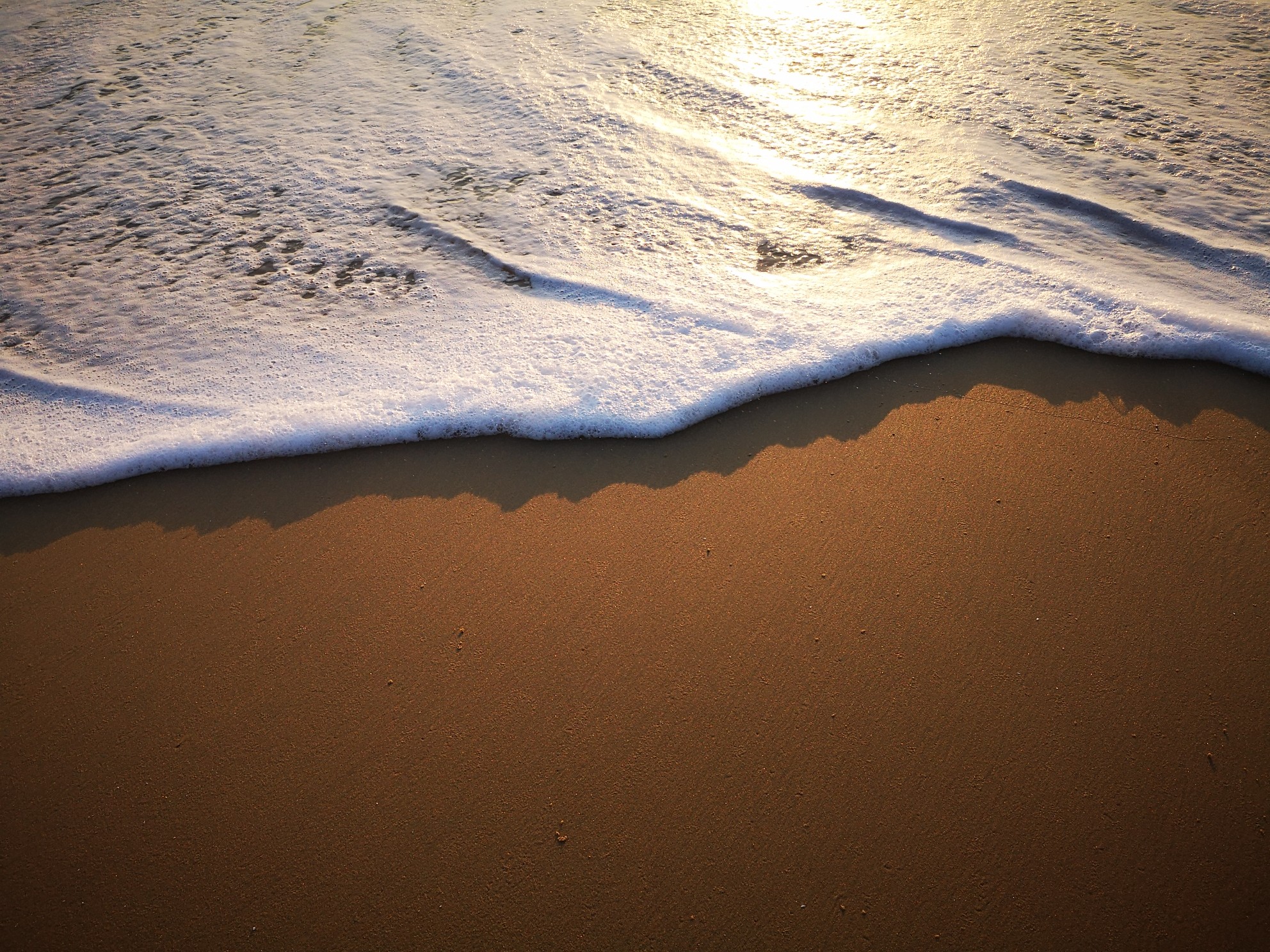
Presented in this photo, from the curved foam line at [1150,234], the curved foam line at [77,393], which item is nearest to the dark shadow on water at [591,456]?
the curved foam line at [77,393]

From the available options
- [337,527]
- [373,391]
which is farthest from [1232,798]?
[373,391]

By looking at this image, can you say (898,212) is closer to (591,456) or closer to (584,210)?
(584,210)

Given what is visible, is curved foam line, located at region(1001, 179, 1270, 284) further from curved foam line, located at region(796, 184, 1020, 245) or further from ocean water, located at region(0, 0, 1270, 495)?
curved foam line, located at region(796, 184, 1020, 245)

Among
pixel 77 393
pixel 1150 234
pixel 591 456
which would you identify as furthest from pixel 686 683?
pixel 1150 234

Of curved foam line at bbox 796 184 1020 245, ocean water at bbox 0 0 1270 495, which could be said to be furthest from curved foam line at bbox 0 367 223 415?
curved foam line at bbox 796 184 1020 245

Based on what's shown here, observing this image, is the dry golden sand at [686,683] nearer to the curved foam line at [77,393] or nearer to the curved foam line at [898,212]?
the curved foam line at [77,393]

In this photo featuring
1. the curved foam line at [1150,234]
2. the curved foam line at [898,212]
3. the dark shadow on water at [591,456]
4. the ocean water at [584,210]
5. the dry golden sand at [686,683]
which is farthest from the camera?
the curved foam line at [898,212]

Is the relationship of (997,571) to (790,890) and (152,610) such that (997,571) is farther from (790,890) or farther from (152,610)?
(152,610)

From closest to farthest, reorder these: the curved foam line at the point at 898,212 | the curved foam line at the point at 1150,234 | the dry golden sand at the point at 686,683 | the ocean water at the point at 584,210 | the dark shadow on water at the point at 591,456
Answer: the dry golden sand at the point at 686,683 < the dark shadow on water at the point at 591,456 < the ocean water at the point at 584,210 < the curved foam line at the point at 1150,234 < the curved foam line at the point at 898,212
